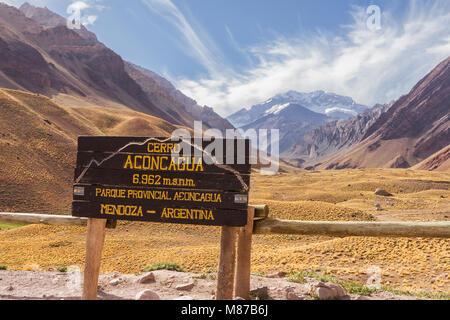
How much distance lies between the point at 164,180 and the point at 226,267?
182 centimetres

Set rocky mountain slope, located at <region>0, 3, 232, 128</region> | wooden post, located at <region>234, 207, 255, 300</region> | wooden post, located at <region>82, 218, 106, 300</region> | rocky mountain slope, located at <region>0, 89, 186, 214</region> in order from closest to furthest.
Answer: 1. wooden post, located at <region>82, 218, 106, 300</region>
2. wooden post, located at <region>234, 207, 255, 300</region>
3. rocky mountain slope, located at <region>0, 89, 186, 214</region>
4. rocky mountain slope, located at <region>0, 3, 232, 128</region>

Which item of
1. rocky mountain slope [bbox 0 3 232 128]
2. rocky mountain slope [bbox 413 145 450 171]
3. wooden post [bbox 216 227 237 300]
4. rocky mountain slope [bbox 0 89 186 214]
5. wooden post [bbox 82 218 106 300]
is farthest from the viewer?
rocky mountain slope [bbox 0 3 232 128]

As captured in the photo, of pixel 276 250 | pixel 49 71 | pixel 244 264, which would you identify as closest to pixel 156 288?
pixel 244 264

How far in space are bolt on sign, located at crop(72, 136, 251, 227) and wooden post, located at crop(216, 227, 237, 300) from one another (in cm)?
32

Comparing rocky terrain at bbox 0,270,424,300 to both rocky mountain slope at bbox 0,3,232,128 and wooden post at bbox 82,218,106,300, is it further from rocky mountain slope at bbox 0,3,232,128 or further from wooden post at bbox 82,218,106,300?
rocky mountain slope at bbox 0,3,232,128

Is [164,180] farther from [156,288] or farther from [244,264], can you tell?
Result: [156,288]

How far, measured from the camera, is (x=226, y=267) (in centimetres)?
570

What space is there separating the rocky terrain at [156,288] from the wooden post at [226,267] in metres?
0.64

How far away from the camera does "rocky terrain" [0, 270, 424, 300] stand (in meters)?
6.32

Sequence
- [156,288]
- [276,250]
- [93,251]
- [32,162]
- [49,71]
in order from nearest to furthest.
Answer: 1. [93,251]
2. [156,288]
3. [276,250]
4. [32,162]
5. [49,71]

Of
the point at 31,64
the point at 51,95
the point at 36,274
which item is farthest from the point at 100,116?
the point at 36,274

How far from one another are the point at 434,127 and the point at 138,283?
217m

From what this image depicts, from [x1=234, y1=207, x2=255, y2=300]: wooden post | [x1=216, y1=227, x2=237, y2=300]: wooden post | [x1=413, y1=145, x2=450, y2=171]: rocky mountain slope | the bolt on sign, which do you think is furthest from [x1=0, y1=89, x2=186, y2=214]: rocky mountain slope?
[x1=413, y1=145, x2=450, y2=171]: rocky mountain slope
